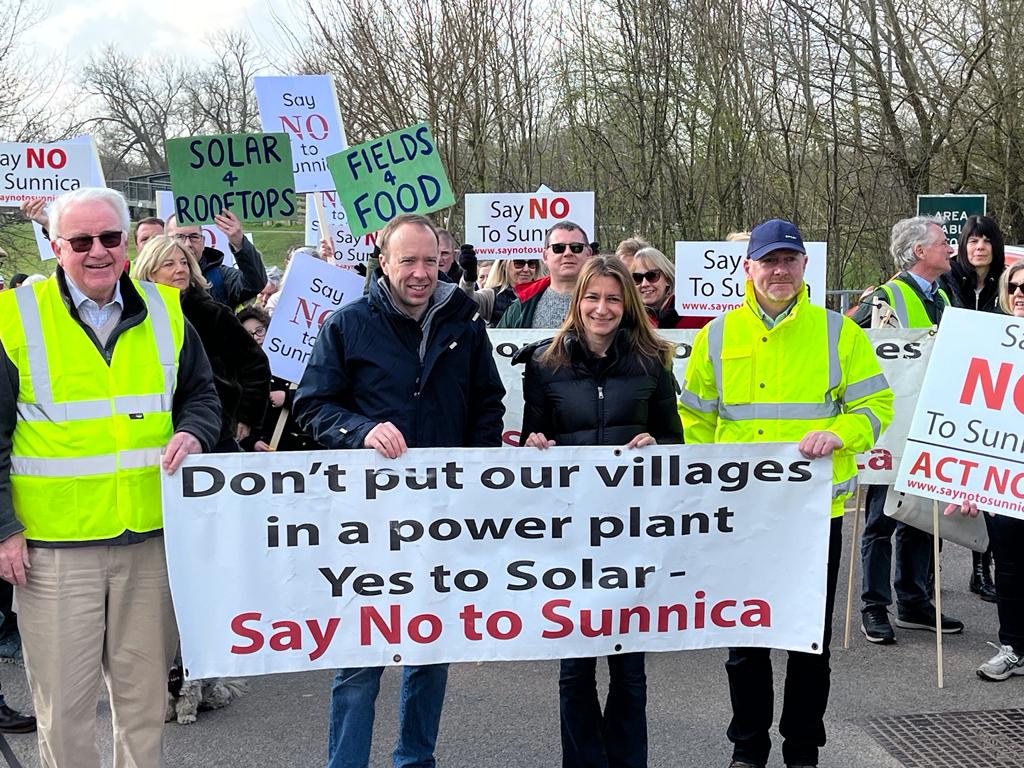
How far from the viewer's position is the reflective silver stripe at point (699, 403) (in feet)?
14.0

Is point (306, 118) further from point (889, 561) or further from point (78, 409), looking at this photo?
point (78, 409)

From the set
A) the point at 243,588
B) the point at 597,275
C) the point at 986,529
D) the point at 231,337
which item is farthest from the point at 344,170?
the point at 986,529

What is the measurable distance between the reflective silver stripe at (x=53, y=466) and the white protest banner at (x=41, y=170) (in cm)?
593

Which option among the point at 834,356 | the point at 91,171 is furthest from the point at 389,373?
the point at 91,171

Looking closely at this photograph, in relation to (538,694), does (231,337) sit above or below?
above

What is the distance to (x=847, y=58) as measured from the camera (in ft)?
53.8

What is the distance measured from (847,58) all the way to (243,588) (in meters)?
15.1

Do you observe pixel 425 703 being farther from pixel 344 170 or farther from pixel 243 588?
pixel 344 170

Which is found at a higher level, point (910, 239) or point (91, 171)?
point (91, 171)

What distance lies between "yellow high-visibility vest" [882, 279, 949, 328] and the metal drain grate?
2299mm

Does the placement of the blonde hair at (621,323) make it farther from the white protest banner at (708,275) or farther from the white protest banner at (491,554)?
the white protest banner at (708,275)

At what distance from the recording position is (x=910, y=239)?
20.5 ft

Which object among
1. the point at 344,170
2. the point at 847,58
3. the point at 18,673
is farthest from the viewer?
the point at 847,58

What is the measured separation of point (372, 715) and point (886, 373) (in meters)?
3.91
